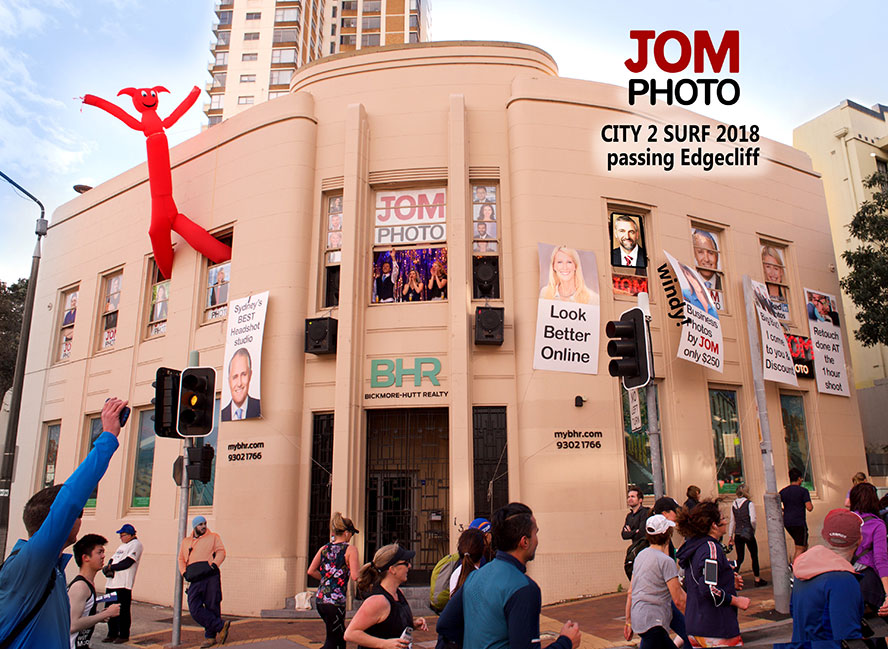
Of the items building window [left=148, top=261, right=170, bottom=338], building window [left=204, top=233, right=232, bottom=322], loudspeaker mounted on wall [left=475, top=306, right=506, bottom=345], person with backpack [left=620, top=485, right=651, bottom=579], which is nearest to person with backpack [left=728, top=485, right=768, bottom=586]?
person with backpack [left=620, top=485, right=651, bottom=579]

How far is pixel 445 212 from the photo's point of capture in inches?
576

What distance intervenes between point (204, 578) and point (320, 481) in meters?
4.29

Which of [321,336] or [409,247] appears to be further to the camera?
[409,247]

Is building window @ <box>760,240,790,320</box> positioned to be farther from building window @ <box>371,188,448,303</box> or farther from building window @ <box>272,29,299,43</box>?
building window @ <box>272,29,299,43</box>

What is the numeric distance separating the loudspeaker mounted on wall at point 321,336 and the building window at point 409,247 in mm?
1147

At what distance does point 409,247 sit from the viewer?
14.6 m

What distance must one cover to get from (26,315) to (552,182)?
12.4m

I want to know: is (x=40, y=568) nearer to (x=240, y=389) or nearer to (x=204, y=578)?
(x=204, y=578)

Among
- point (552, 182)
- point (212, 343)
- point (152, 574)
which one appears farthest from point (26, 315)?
point (552, 182)

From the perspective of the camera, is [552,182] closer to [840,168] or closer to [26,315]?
[26,315]

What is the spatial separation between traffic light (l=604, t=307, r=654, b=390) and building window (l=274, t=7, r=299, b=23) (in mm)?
54805

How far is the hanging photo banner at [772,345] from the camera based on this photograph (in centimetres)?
1512

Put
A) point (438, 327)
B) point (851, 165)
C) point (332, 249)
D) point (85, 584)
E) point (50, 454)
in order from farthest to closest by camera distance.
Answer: point (851, 165) → point (50, 454) → point (332, 249) → point (438, 327) → point (85, 584)

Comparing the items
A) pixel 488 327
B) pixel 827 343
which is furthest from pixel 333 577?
pixel 827 343
